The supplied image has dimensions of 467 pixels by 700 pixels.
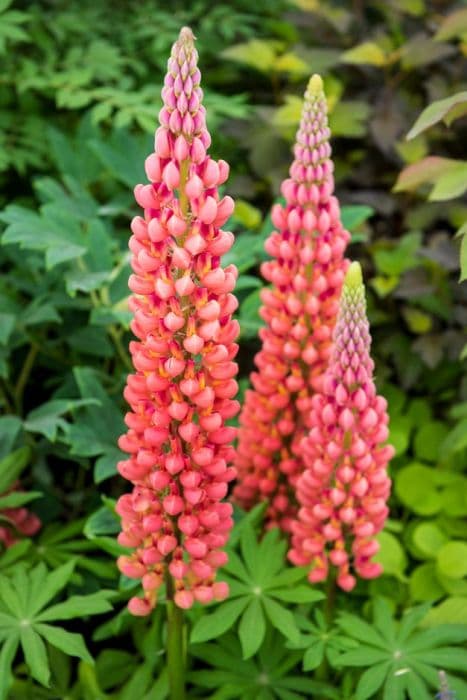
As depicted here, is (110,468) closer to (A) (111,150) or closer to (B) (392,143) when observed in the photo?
(A) (111,150)

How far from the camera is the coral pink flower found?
8.90 feet

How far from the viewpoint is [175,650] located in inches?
85.7

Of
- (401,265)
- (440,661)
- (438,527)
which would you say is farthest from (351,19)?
(440,661)

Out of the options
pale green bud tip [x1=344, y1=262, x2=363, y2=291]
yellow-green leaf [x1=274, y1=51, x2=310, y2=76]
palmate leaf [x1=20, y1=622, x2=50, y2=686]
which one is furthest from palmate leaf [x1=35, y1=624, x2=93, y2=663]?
yellow-green leaf [x1=274, y1=51, x2=310, y2=76]

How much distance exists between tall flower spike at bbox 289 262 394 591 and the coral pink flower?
0.86 meters

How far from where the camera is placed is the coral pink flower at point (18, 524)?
2.71 metres

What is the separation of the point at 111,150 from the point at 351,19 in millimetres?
1380

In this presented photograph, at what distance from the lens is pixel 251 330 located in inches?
117

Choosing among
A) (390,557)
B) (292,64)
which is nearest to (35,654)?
(390,557)

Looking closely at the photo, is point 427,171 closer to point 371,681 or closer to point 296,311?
point 296,311

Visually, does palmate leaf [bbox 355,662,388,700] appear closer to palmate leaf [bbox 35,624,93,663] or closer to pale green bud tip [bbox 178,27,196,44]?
palmate leaf [bbox 35,624,93,663]

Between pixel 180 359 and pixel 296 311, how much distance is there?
556 millimetres

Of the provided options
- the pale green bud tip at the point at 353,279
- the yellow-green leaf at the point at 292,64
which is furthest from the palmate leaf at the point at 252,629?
the yellow-green leaf at the point at 292,64

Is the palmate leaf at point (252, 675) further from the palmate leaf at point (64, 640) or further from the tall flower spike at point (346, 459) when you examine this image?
the palmate leaf at point (64, 640)
